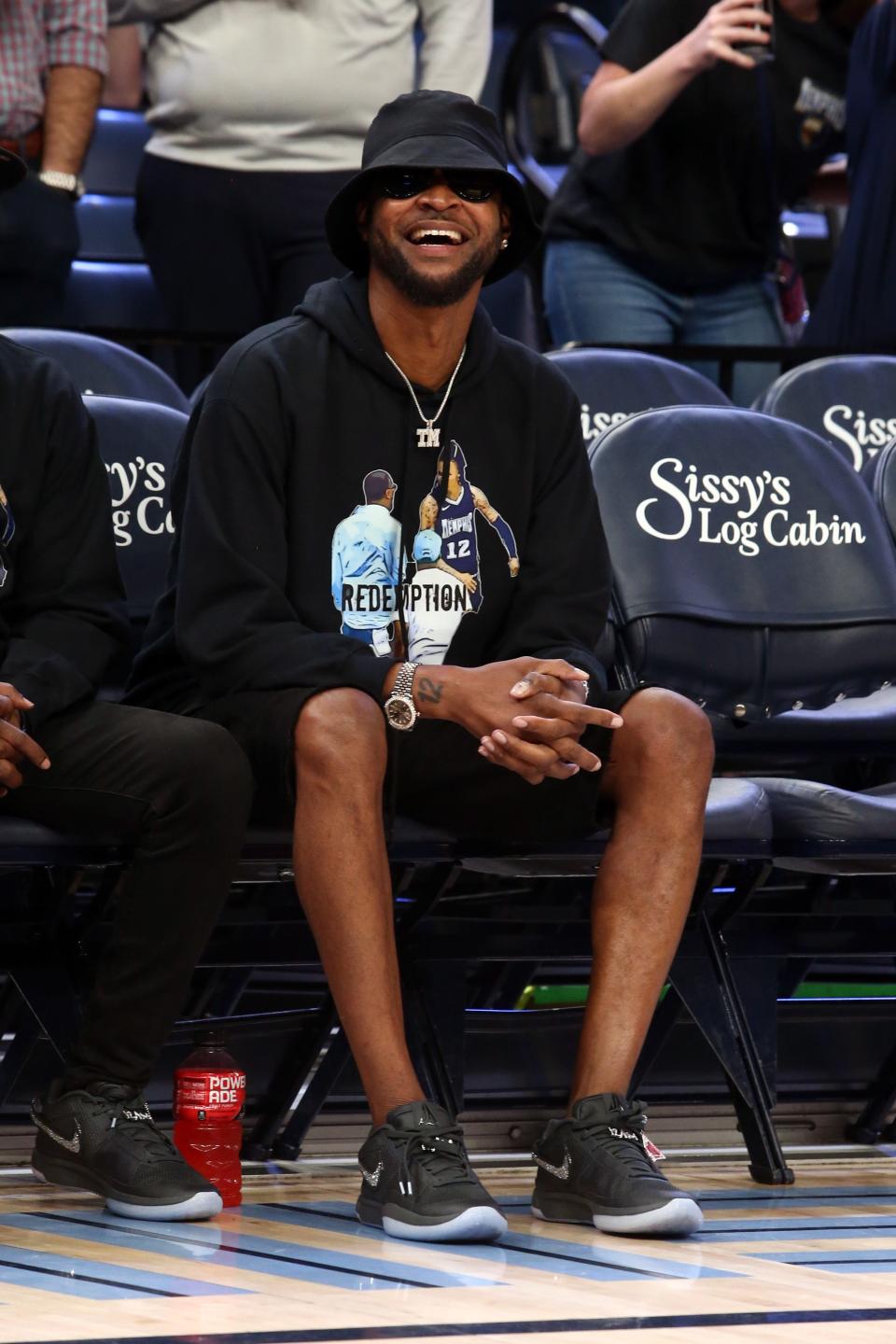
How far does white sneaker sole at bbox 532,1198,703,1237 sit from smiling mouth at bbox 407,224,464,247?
148 centimetres

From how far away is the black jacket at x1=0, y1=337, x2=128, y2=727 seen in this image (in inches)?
130

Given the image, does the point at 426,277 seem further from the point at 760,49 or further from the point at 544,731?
the point at 760,49

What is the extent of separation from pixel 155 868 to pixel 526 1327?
92cm

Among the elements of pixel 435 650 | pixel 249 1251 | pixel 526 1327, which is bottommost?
→ pixel 249 1251

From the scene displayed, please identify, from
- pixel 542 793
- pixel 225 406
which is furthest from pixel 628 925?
pixel 225 406

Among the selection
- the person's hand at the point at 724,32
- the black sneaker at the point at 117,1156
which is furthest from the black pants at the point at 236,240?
the black sneaker at the point at 117,1156

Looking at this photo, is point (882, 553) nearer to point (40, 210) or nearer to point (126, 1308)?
point (40, 210)

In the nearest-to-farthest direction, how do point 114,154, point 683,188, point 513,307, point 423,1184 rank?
point 423,1184 < point 683,188 < point 513,307 < point 114,154

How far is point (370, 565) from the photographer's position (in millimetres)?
3375

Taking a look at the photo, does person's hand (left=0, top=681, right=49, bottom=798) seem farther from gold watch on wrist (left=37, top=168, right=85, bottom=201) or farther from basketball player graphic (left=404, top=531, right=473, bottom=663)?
gold watch on wrist (left=37, top=168, right=85, bottom=201)

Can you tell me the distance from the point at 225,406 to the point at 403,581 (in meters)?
0.38

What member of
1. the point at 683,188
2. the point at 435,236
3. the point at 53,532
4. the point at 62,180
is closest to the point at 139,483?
the point at 53,532

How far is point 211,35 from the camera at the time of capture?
4.92m

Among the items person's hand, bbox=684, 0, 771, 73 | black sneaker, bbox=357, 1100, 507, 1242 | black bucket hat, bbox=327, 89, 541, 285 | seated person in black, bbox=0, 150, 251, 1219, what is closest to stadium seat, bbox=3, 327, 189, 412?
black bucket hat, bbox=327, 89, 541, 285
